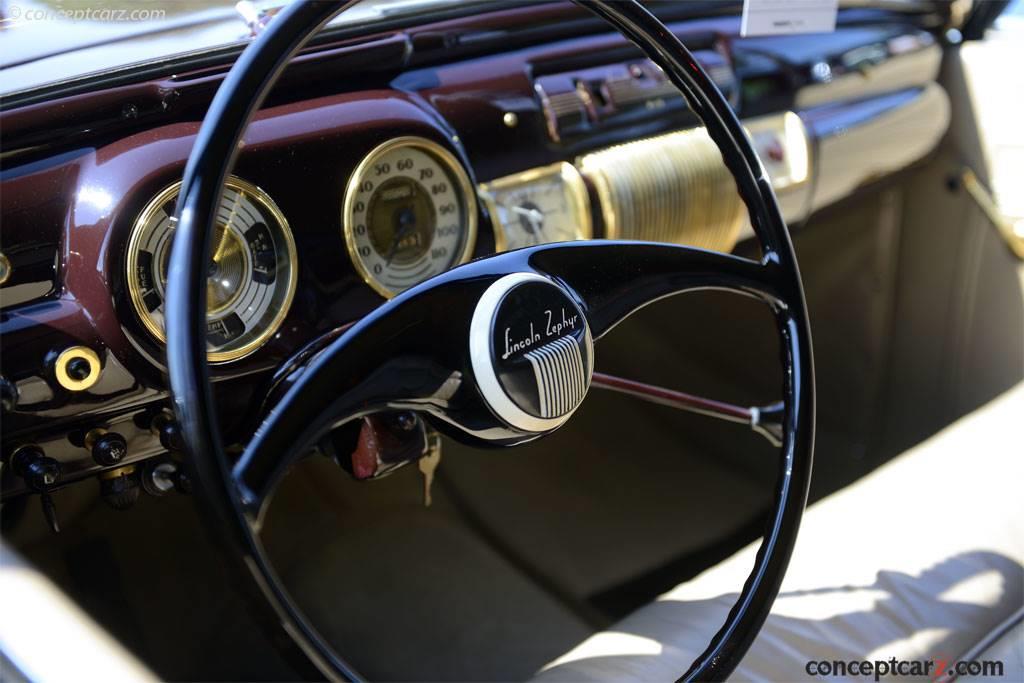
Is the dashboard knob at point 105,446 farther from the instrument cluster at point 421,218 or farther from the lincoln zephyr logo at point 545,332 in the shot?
the lincoln zephyr logo at point 545,332

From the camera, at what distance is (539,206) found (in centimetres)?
134

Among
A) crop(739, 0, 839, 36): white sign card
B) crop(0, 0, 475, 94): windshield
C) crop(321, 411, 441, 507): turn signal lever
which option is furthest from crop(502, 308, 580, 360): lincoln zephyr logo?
crop(739, 0, 839, 36): white sign card

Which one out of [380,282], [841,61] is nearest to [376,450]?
[380,282]

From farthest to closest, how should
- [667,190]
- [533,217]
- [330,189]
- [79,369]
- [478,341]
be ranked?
[667,190] → [533,217] → [330,189] → [79,369] → [478,341]

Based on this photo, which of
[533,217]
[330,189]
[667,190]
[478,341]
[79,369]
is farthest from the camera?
[667,190]

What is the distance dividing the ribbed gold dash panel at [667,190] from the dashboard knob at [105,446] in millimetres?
722

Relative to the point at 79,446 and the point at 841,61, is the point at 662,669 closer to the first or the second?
the point at 79,446

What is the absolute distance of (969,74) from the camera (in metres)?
2.11

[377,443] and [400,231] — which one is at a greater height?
[400,231]

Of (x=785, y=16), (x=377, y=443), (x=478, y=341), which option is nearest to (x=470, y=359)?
(x=478, y=341)

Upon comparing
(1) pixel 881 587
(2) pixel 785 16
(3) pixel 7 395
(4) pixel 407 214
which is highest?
(2) pixel 785 16

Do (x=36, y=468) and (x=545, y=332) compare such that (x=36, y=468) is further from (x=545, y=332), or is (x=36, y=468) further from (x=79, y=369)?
(x=545, y=332)

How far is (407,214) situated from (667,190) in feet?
1.56

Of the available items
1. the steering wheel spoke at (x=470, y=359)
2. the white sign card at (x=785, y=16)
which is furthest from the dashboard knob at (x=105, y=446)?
the white sign card at (x=785, y=16)
